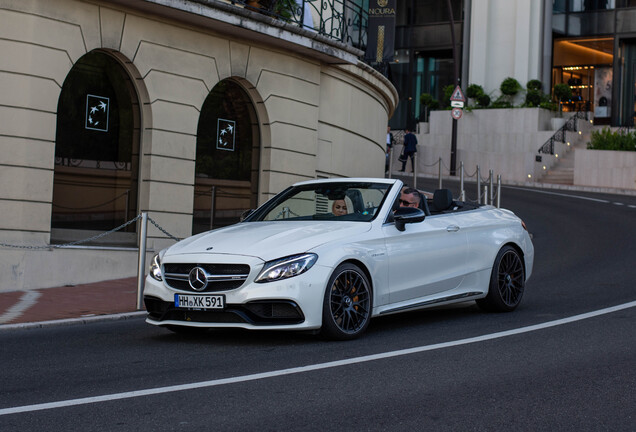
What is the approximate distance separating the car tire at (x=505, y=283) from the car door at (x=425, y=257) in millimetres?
603

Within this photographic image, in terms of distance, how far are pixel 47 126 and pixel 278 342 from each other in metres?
6.91

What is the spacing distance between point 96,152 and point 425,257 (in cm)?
733

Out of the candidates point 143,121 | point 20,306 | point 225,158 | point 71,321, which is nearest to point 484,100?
point 225,158

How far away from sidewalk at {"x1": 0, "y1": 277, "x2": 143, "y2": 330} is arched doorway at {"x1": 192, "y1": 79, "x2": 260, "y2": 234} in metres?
3.05

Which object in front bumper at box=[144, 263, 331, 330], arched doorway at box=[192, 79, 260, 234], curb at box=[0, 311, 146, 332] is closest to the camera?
front bumper at box=[144, 263, 331, 330]

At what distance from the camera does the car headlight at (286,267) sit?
7.93 m

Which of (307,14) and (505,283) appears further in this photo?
(307,14)

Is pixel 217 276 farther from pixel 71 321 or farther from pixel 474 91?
pixel 474 91

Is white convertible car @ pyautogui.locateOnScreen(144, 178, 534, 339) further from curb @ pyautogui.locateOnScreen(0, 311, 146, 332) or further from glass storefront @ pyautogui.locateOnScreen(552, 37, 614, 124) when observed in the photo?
glass storefront @ pyautogui.locateOnScreen(552, 37, 614, 124)

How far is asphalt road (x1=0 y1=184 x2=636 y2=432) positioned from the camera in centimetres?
552

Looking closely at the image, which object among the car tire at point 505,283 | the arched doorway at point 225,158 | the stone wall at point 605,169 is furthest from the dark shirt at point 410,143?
the car tire at point 505,283

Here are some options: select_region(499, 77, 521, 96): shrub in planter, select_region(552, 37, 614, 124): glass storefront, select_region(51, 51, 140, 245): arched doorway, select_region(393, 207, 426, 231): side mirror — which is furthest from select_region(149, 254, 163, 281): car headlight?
select_region(552, 37, 614, 124): glass storefront

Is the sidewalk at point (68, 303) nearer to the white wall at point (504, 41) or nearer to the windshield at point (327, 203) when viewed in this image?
the windshield at point (327, 203)

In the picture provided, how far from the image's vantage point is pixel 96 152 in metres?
15.1
